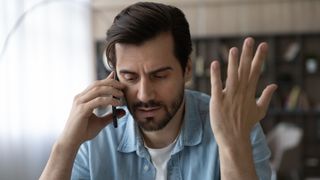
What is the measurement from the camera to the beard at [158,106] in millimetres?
1146

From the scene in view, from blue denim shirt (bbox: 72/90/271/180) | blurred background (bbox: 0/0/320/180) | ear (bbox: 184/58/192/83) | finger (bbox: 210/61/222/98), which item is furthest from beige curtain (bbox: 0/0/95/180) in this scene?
finger (bbox: 210/61/222/98)

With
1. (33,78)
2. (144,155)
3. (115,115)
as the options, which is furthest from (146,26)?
(33,78)

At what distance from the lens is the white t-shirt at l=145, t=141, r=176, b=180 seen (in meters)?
1.23

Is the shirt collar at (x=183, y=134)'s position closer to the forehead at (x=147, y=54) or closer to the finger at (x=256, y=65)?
the forehead at (x=147, y=54)

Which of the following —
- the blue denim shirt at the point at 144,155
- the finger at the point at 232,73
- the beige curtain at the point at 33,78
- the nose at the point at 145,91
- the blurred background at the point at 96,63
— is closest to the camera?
the finger at the point at 232,73

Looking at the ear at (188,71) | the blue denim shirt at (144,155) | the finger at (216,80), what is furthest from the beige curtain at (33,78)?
the finger at (216,80)

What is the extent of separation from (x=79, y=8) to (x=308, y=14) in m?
2.75

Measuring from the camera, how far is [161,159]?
1.25 meters

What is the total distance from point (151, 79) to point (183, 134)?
0.23m

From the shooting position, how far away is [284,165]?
385 cm

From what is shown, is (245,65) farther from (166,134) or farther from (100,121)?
(100,121)

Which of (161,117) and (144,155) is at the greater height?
(161,117)

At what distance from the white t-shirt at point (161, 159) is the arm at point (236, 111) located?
0.28 m

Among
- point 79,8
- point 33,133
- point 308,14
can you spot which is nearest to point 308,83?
point 308,14
